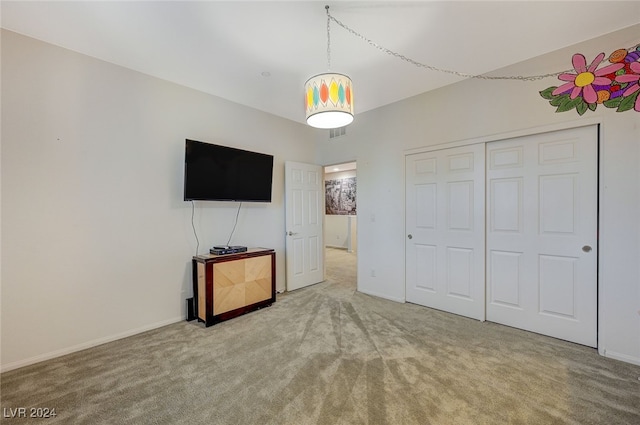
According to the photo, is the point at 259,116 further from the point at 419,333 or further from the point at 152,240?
the point at 419,333

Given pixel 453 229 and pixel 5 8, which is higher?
pixel 5 8

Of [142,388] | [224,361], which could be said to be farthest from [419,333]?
[142,388]

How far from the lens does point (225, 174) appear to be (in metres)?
3.15

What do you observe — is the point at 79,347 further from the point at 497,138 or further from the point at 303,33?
the point at 497,138

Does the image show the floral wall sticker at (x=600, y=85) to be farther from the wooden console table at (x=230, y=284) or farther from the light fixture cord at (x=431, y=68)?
the wooden console table at (x=230, y=284)

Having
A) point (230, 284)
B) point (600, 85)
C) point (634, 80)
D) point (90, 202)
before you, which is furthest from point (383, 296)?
point (90, 202)

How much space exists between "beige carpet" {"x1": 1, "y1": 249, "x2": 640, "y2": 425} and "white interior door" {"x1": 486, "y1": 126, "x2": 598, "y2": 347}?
0.24 meters

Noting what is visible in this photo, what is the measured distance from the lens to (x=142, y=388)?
6.10 feet

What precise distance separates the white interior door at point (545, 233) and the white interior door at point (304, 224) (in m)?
2.51

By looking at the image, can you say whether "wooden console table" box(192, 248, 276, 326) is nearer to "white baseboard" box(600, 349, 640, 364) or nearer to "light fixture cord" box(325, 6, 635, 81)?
"light fixture cord" box(325, 6, 635, 81)

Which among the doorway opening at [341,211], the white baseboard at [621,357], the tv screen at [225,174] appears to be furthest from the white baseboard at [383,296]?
the doorway opening at [341,211]

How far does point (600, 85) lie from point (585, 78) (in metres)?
0.13

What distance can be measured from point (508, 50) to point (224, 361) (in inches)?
151

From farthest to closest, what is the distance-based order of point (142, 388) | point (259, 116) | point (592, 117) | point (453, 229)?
point (259, 116), point (453, 229), point (592, 117), point (142, 388)
